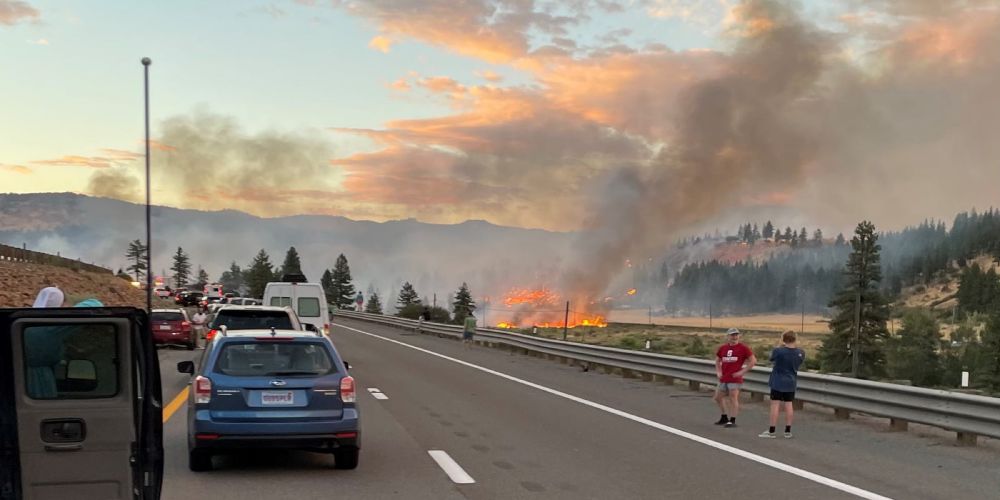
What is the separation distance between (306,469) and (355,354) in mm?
21150

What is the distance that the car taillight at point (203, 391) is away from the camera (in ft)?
29.0

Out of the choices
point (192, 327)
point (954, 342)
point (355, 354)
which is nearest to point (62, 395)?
point (355, 354)

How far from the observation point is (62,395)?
5422 mm

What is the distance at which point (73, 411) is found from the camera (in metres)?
5.29

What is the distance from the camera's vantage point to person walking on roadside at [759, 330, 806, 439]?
12.4 metres

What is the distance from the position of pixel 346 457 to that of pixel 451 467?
44.2 inches

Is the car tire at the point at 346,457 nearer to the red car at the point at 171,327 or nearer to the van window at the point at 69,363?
the van window at the point at 69,363

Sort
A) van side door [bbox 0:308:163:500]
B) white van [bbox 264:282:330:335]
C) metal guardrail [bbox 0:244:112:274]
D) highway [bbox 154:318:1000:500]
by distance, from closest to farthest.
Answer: van side door [bbox 0:308:163:500]
highway [bbox 154:318:1000:500]
white van [bbox 264:282:330:335]
metal guardrail [bbox 0:244:112:274]

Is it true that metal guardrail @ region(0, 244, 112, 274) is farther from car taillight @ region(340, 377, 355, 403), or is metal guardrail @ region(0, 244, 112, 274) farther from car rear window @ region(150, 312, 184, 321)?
car taillight @ region(340, 377, 355, 403)

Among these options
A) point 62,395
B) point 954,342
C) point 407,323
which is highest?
point 62,395

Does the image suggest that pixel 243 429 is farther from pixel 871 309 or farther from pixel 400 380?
pixel 871 309

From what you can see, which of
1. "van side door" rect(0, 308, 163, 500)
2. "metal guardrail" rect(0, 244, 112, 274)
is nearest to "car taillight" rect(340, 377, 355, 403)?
"van side door" rect(0, 308, 163, 500)

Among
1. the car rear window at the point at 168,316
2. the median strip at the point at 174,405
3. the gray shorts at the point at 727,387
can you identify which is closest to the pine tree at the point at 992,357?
the car rear window at the point at 168,316

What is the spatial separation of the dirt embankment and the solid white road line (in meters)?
43.3
